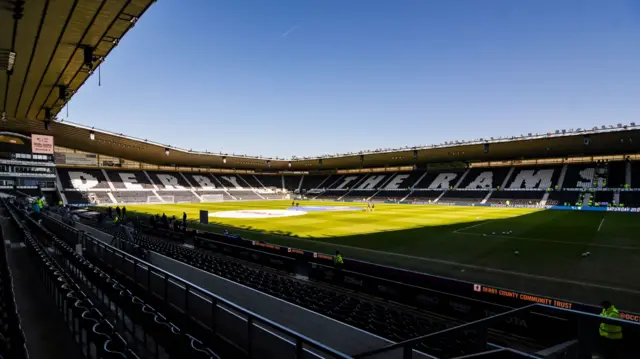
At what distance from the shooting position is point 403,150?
50.9 metres

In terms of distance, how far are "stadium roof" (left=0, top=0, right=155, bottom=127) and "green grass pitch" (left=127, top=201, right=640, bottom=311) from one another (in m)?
12.4

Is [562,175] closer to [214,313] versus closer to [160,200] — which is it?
[214,313]

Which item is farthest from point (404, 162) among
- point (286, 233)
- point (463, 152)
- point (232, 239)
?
point (232, 239)

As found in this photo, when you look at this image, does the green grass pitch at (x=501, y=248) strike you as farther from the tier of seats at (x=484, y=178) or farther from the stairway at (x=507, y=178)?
the tier of seats at (x=484, y=178)

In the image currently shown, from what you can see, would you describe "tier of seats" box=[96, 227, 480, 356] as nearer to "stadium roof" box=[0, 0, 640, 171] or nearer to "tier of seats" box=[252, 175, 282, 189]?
"stadium roof" box=[0, 0, 640, 171]

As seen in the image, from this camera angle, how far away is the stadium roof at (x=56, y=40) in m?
9.58

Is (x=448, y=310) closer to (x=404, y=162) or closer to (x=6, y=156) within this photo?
(x=6, y=156)

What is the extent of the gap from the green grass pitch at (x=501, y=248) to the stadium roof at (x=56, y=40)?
12407 millimetres

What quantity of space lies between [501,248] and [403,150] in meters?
34.9

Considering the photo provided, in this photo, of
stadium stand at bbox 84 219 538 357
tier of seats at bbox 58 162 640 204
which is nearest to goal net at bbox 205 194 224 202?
tier of seats at bbox 58 162 640 204

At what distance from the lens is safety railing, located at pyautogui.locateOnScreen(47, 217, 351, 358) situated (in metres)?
3.82

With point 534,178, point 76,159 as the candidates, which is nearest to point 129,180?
point 76,159

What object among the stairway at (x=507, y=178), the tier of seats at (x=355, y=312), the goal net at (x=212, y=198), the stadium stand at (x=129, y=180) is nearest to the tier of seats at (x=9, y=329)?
the tier of seats at (x=355, y=312)

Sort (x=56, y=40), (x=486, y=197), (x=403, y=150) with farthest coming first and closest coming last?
(x=403, y=150), (x=486, y=197), (x=56, y=40)
